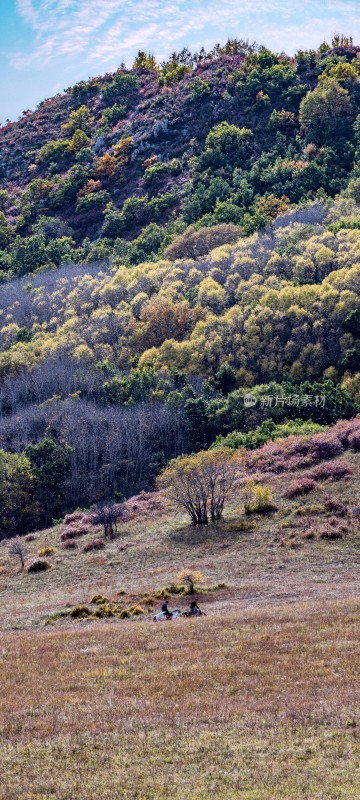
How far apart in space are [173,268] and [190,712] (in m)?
90.2

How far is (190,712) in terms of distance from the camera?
61.7 ft

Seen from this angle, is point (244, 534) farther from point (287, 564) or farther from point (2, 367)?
point (2, 367)

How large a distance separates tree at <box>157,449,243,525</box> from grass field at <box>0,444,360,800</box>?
11286mm

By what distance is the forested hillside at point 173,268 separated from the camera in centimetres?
7244

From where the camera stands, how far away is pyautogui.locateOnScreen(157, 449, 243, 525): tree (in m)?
53.0

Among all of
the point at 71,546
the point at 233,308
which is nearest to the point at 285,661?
the point at 71,546

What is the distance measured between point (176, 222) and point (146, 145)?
3189 centimetres

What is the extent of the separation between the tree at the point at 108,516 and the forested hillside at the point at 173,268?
29.4ft

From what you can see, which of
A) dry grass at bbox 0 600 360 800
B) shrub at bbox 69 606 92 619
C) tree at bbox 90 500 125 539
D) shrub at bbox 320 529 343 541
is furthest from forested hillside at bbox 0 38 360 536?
dry grass at bbox 0 600 360 800

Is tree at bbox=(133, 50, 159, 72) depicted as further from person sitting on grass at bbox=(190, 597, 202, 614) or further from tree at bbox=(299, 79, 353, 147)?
person sitting on grass at bbox=(190, 597, 202, 614)

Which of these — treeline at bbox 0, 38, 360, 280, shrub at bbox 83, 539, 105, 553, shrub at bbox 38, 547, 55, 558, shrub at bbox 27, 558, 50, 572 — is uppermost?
treeline at bbox 0, 38, 360, 280

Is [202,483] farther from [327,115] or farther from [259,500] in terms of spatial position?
[327,115]

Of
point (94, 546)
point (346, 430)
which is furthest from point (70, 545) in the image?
point (346, 430)
